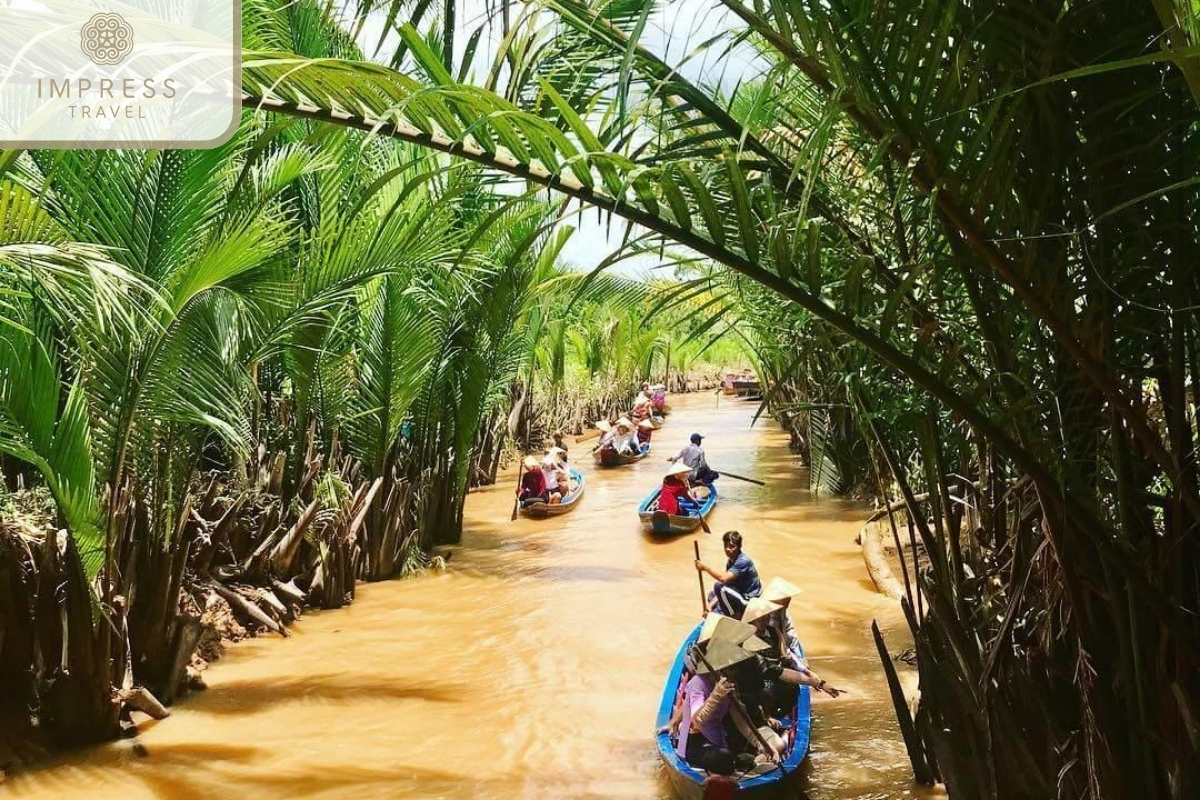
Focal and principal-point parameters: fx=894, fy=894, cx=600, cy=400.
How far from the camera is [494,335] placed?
928 cm

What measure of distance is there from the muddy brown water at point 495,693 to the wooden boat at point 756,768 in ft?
0.68

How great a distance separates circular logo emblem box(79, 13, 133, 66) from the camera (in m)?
2.29

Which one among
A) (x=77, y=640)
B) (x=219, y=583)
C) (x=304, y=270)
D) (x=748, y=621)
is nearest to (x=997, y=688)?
(x=748, y=621)

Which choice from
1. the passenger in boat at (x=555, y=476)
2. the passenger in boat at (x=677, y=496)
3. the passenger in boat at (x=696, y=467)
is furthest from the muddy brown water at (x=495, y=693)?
the passenger in boat at (x=696, y=467)

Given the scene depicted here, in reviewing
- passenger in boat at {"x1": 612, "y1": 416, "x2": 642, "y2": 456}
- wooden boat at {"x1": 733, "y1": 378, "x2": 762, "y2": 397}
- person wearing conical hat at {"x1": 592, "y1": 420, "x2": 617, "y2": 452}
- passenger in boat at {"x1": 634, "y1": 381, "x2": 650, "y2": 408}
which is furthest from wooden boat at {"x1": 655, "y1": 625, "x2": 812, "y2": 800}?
wooden boat at {"x1": 733, "y1": 378, "x2": 762, "y2": 397}

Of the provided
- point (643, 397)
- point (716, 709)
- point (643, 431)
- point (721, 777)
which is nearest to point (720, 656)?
point (716, 709)

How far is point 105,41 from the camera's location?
237 cm

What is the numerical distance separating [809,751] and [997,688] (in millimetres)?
2355

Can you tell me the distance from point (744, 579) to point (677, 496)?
216 inches

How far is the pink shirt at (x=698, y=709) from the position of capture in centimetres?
439

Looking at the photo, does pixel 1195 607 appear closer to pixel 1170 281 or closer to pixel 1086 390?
pixel 1086 390

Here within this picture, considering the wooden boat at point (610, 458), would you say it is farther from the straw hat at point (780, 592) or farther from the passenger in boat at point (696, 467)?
the straw hat at point (780, 592)

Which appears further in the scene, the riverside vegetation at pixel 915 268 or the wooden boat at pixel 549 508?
the wooden boat at pixel 549 508

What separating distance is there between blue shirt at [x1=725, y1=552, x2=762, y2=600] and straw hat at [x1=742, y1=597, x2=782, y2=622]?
33.5 inches
